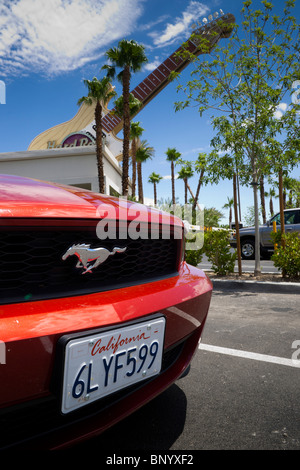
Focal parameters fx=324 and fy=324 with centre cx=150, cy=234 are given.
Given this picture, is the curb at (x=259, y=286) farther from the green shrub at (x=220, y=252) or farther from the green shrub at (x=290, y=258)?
the green shrub at (x=220, y=252)

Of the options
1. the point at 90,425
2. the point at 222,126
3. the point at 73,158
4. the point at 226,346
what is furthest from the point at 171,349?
the point at 73,158

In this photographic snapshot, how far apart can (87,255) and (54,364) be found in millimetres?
397

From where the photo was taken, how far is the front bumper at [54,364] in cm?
89

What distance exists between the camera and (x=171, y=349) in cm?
139

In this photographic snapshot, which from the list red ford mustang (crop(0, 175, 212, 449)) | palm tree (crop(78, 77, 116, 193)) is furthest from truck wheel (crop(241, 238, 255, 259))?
palm tree (crop(78, 77, 116, 193))

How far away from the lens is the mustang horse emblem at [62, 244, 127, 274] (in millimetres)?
1160

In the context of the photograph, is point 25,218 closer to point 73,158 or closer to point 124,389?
point 124,389

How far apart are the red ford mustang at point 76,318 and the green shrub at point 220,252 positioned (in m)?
5.08

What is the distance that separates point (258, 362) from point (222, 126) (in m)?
5.34

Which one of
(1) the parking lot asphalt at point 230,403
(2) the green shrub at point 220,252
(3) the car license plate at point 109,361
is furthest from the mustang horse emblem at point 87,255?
(2) the green shrub at point 220,252

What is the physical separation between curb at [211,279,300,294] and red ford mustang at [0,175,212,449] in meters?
3.97

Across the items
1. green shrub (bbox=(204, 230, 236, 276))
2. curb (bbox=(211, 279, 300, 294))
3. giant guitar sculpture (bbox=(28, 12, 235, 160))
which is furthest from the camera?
giant guitar sculpture (bbox=(28, 12, 235, 160))

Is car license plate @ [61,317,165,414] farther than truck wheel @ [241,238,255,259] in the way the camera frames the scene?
No

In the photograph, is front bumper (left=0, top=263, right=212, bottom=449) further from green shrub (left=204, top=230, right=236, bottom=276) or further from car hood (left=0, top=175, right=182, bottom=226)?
green shrub (left=204, top=230, right=236, bottom=276)
